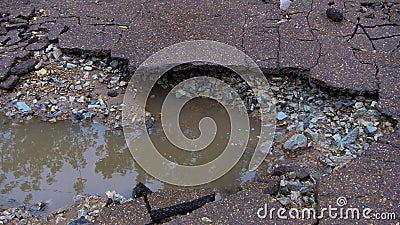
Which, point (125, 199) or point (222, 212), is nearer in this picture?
point (222, 212)

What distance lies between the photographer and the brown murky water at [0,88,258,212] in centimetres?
384

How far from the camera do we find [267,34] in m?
4.63

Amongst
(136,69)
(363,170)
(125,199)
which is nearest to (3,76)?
(136,69)

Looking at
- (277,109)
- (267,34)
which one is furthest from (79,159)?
(267,34)

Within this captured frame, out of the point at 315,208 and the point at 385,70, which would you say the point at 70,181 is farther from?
the point at 385,70

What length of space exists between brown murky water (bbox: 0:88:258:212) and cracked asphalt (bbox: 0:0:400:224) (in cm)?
63

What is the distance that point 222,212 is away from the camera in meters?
3.10

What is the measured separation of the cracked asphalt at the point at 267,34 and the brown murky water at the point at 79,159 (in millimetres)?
633

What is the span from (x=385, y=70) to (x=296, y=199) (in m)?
1.66

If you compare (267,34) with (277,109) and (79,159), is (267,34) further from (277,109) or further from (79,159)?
(79,159)

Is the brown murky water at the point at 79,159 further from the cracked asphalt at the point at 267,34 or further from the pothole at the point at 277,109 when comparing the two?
the cracked asphalt at the point at 267,34

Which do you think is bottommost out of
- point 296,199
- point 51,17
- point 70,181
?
point 70,181

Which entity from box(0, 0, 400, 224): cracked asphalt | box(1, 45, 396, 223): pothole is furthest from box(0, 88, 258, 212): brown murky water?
box(0, 0, 400, 224): cracked asphalt

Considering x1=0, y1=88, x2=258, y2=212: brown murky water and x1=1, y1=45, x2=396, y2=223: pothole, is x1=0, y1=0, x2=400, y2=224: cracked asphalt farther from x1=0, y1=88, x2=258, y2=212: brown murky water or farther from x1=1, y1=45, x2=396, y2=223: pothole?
x1=0, y1=88, x2=258, y2=212: brown murky water
